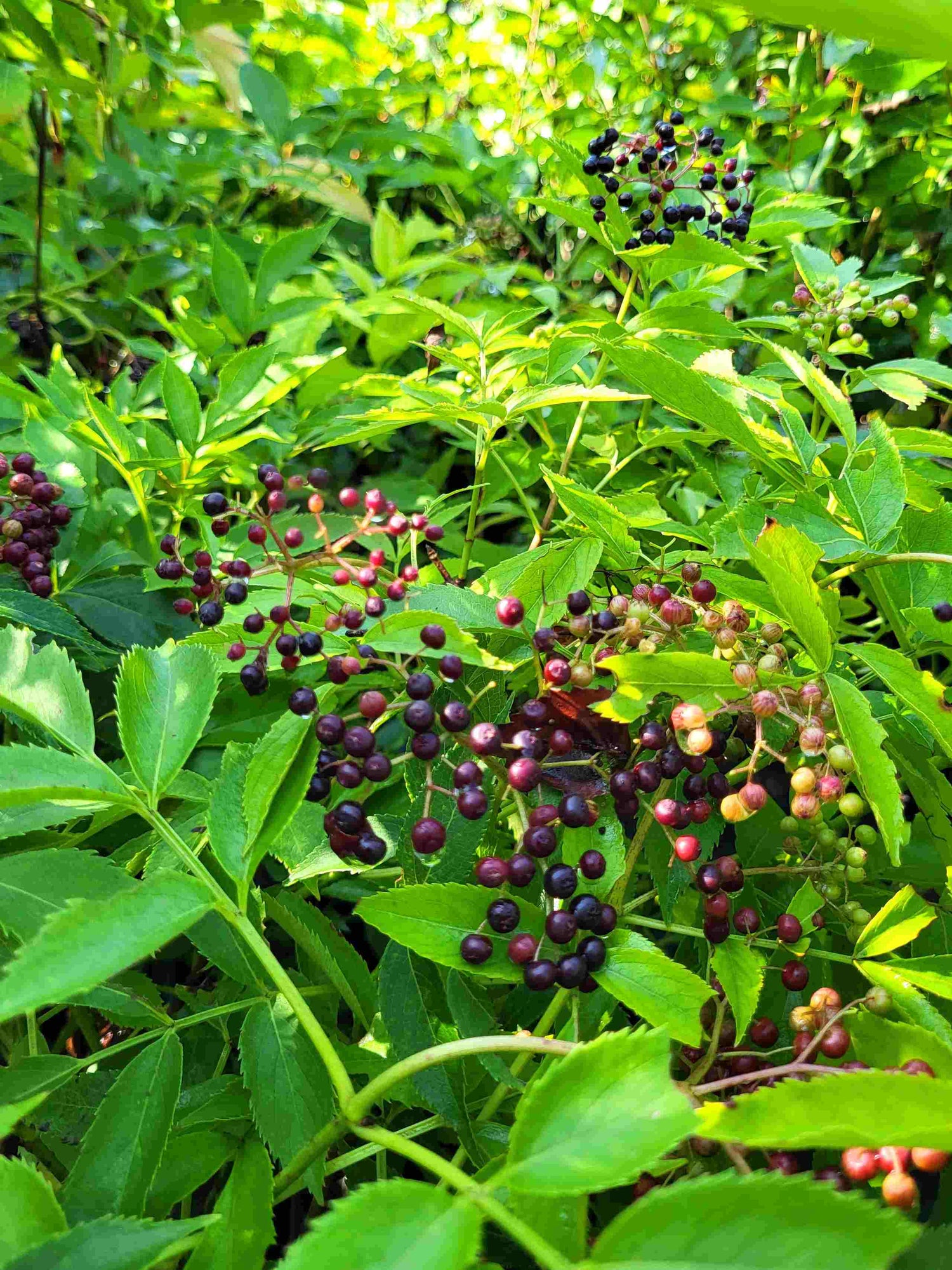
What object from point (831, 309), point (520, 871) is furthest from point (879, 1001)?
point (831, 309)

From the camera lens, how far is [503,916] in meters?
0.61

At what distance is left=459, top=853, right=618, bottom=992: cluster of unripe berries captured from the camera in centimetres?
58

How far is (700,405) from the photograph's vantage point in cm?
74

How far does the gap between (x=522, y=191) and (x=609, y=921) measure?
6.78 ft

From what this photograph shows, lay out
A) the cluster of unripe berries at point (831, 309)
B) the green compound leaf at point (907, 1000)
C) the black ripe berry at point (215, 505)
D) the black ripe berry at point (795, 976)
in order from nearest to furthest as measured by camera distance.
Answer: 1. the green compound leaf at point (907, 1000)
2. the black ripe berry at point (795, 976)
3. the black ripe berry at point (215, 505)
4. the cluster of unripe berries at point (831, 309)

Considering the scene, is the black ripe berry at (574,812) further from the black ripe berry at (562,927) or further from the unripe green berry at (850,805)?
the unripe green berry at (850,805)

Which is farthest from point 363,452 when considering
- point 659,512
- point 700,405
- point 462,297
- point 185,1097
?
point 185,1097

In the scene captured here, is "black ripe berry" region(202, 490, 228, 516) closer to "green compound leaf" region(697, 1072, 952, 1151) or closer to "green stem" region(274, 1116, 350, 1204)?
"green stem" region(274, 1116, 350, 1204)

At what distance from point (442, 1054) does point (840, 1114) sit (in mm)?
193

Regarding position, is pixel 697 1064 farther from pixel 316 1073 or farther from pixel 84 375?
pixel 84 375

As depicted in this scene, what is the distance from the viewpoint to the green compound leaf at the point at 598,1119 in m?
0.40

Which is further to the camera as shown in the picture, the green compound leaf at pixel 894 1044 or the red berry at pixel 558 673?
the red berry at pixel 558 673

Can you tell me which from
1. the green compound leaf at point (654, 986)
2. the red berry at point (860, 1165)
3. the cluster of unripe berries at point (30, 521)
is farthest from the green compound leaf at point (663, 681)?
the cluster of unripe berries at point (30, 521)

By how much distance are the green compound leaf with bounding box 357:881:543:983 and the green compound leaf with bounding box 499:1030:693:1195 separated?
0.16 m
